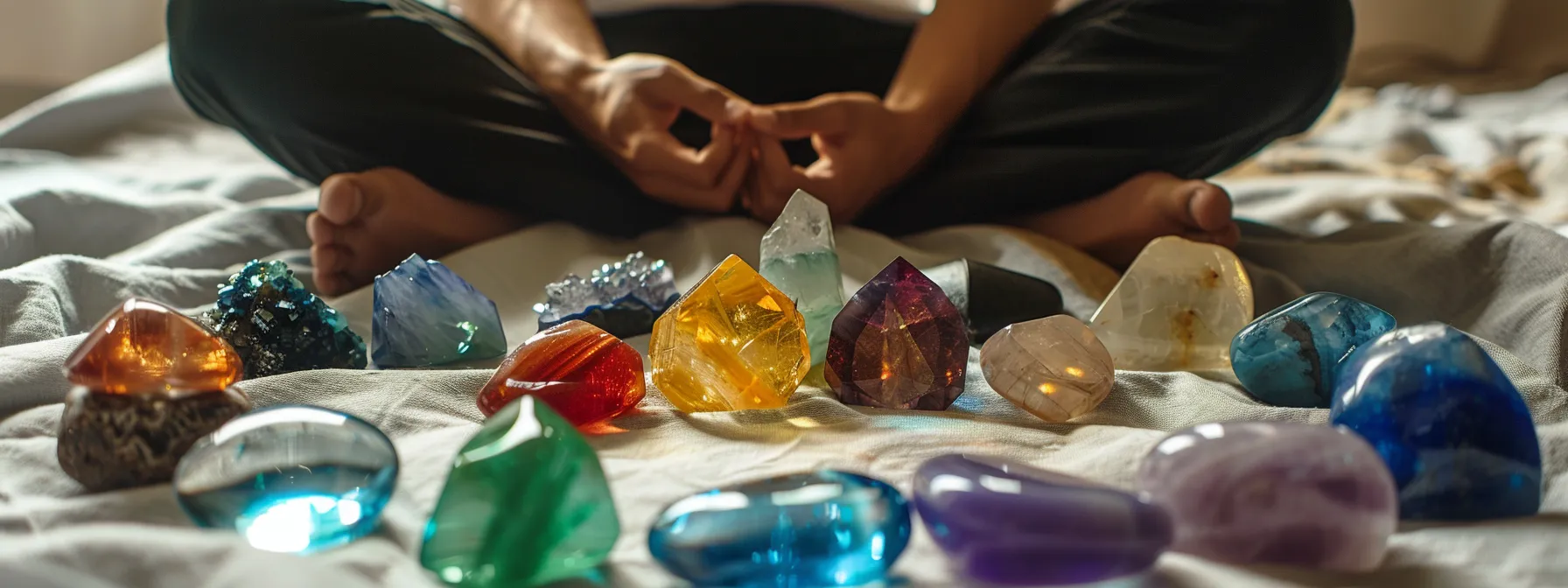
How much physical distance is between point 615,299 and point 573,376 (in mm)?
207

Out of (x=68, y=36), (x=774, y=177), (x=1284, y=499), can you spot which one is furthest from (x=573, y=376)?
(x=68, y=36)

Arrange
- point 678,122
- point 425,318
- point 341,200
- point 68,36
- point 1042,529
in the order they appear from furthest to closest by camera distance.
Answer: point 68,36
point 678,122
point 341,200
point 425,318
point 1042,529

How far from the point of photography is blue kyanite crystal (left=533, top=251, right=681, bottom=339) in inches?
29.0

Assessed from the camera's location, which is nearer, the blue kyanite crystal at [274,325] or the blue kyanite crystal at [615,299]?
the blue kyanite crystal at [274,325]

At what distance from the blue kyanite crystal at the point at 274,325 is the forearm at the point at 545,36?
0.41m

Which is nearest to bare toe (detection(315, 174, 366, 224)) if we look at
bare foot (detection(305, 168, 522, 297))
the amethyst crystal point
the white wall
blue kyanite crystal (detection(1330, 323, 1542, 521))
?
bare foot (detection(305, 168, 522, 297))

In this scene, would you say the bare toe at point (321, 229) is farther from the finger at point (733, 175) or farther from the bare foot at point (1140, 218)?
the bare foot at point (1140, 218)

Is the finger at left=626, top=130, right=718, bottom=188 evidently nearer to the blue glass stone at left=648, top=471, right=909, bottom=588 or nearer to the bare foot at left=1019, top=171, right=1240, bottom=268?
the bare foot at left=1019, top=171, right=1240, bottom=268

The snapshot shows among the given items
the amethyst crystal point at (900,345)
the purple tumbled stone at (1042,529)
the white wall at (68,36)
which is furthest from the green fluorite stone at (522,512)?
the white wall at (68,36)

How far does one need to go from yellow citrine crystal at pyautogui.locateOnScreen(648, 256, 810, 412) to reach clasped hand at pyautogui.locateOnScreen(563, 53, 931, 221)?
34cm

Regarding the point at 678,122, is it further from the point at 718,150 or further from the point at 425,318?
the point at 425,318

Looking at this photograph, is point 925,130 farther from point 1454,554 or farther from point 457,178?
point 1454,554

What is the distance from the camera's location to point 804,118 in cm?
91

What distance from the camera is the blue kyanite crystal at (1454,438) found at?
42cm
